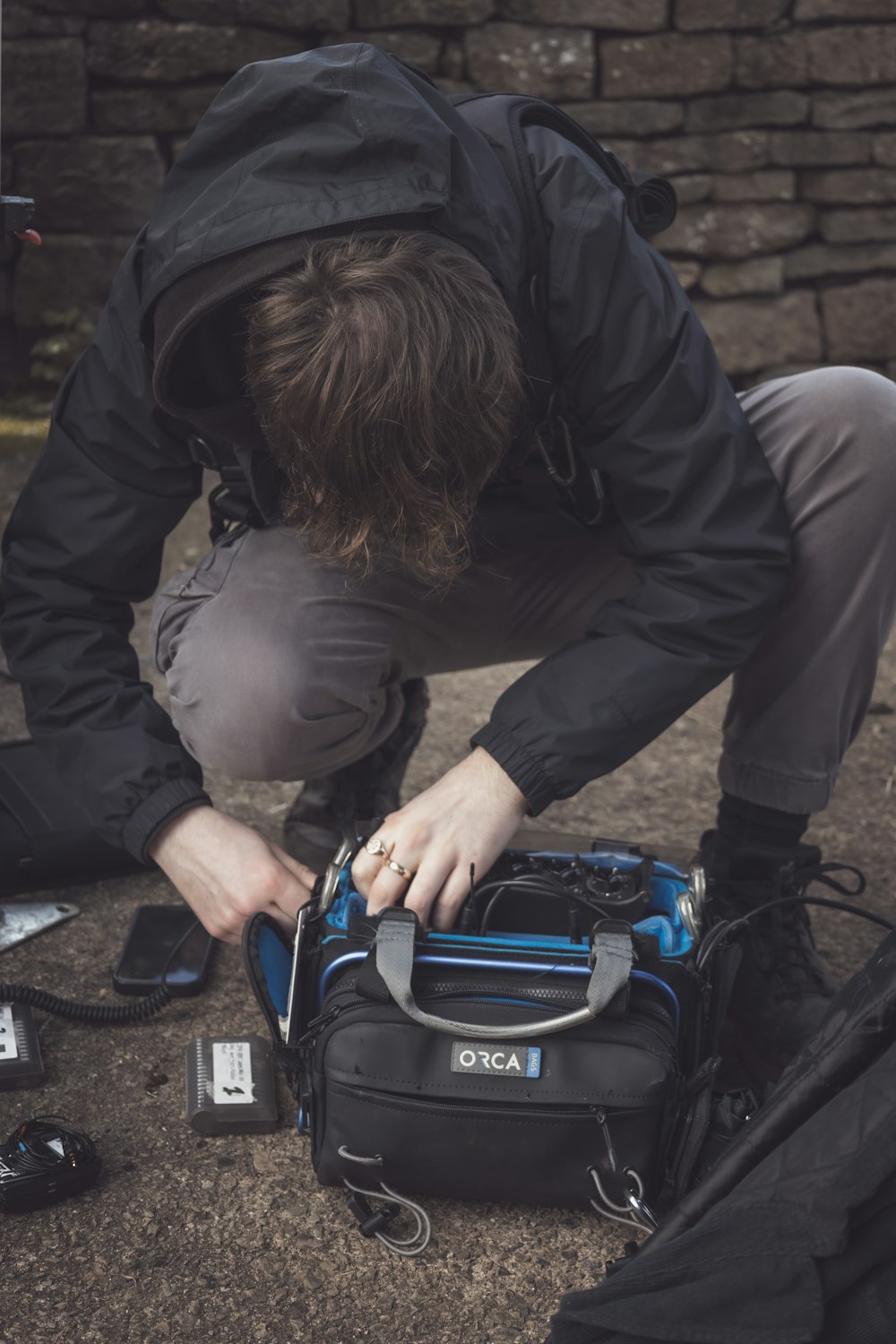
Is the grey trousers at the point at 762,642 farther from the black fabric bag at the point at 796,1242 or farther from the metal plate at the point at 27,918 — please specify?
the black fabric bag at the point at 796,1242

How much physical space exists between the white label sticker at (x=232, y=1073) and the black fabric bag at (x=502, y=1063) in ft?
0.53

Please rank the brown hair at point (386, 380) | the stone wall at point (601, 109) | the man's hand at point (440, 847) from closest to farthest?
the brown hair at point (386, 380) < the man's hand at point (440, 847) < the stone wall at point (601, 109)

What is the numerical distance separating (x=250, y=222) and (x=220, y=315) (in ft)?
0.55

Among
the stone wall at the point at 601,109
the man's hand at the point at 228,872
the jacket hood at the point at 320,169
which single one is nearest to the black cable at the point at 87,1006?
the man's hand at the point at 228,872

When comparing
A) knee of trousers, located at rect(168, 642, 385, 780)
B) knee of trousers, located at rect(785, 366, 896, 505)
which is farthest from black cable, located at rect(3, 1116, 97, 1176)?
knee of trousers, located at rect(785, 366, 896, 505)

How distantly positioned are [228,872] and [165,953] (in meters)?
0.43

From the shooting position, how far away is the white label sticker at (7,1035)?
1.52 m

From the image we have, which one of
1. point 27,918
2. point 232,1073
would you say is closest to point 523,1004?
point 232,1073

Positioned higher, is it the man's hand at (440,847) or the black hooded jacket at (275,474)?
the black hooded jacket at (275,474)

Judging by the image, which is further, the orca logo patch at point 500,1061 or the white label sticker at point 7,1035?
the white label sticker at point 7,1035

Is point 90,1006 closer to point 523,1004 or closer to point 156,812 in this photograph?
point 156,812

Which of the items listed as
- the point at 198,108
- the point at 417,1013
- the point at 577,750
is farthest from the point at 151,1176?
the point at 198,108

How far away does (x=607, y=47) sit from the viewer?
470cm

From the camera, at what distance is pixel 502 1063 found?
1240 mm
